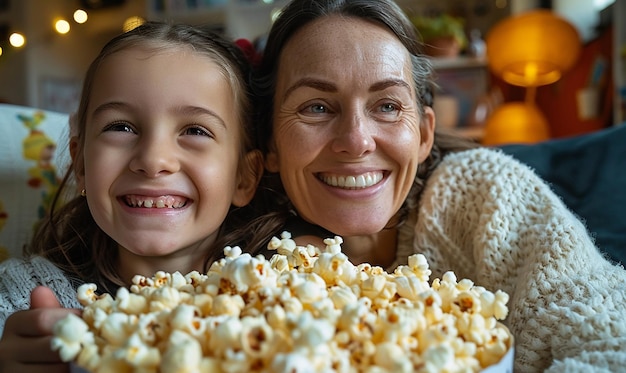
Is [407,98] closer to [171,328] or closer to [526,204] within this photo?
[526,204]

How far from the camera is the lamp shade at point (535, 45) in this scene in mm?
3111

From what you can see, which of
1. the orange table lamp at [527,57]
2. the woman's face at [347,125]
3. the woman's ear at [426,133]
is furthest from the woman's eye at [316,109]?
the orange table lamp at [527,57]

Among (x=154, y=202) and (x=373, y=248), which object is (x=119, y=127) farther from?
(x=373, y=248)

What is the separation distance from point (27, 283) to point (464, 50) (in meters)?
3.42

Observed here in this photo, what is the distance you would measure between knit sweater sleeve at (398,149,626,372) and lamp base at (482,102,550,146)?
7.57 feet

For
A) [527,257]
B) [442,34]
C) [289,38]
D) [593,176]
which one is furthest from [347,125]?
[442,34]

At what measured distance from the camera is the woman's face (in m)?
0.95

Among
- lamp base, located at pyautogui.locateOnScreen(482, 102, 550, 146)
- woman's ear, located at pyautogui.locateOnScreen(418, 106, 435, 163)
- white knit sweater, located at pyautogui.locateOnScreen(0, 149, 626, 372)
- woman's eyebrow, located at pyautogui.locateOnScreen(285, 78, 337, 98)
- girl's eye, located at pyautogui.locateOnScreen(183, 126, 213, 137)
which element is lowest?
lamp base, located at pyautogui.locateOnScreen(482, 102, 550, 146)

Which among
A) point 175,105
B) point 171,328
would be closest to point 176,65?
point 175,105

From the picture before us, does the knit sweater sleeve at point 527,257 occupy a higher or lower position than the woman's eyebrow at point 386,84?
lower

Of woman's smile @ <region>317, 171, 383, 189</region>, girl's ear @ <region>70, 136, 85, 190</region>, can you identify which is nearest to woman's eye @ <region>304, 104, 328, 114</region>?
Result: woman's smile @ <region>317, 171, 383, 189</region>

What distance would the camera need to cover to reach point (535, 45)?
10.2 ft

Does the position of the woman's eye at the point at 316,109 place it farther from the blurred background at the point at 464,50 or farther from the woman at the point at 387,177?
the blurred background at the point at 464,50

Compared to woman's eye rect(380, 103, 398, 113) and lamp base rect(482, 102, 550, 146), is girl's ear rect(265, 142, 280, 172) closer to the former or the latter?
woman's eye rect(380, 103, 398, 113)
